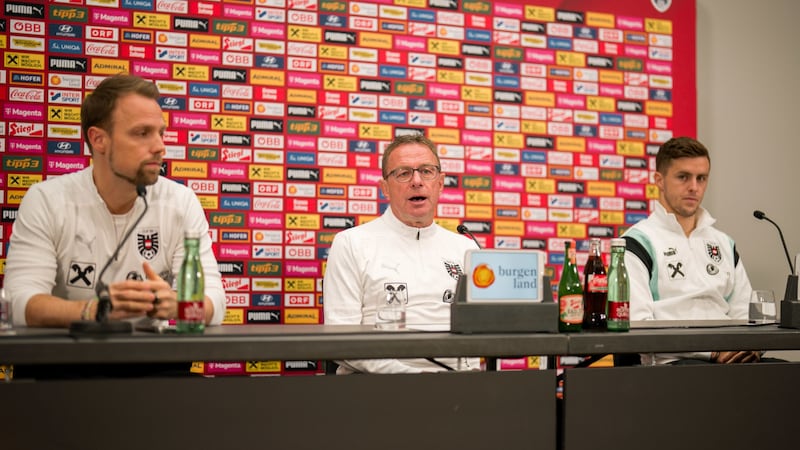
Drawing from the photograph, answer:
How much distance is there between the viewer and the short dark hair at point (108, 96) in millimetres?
2170

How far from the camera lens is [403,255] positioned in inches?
111

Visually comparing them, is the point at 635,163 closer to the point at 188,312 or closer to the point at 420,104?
the point at 420,104

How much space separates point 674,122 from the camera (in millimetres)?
3975

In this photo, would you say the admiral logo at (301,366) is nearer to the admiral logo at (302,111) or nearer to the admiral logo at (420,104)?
the admiral logo at (302,111)

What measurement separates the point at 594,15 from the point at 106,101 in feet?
9.14

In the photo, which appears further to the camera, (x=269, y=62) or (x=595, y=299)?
(x=269, y=62)

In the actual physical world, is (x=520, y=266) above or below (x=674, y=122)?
below

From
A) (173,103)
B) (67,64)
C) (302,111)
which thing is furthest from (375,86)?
(67,64)

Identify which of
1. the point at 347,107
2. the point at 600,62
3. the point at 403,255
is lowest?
the point at 403,255

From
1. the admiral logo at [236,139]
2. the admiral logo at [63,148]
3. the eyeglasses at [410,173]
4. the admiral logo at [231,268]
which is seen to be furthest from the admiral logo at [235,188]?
the eyeglasses at [410,173]

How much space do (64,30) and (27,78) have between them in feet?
0.93

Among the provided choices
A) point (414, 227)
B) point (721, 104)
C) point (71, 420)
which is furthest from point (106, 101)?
point (721, 104)

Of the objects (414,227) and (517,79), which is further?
(517,79)

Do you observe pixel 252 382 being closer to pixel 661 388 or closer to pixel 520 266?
pixel 520 266
